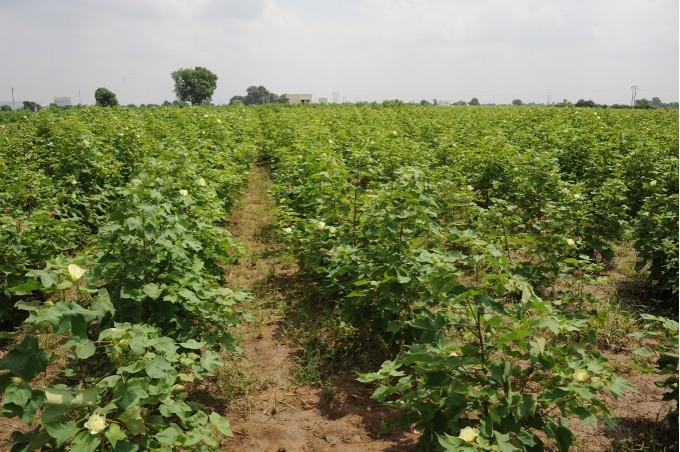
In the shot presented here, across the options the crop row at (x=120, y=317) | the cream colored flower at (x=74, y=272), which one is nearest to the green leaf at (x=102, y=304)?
the crop row at (x=120, y=317)

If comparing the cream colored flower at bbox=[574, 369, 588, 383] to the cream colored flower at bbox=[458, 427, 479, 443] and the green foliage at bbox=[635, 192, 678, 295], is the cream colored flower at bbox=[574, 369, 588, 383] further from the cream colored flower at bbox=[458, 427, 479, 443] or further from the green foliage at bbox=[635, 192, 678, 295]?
the green foliage at bbox=[635, 192, 678, 295]

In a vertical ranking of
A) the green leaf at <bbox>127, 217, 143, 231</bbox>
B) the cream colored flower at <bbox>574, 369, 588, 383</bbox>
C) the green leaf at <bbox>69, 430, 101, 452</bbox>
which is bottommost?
the green leaf at <bbox>69, 430, 101, 452</bbox>

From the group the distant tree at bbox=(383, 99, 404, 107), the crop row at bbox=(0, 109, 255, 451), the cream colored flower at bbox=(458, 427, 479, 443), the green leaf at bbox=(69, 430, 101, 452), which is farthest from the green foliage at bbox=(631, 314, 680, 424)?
the distant tree at bbox=(383, 99, 404, 107)

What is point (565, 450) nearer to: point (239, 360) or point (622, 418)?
point (622, 418)

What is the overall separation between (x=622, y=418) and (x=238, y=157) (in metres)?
6.77

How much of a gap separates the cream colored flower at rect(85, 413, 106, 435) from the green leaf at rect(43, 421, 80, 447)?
0.05 metres

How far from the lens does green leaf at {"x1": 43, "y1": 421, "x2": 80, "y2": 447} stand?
1.73 meters

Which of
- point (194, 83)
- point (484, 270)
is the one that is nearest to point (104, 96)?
point (194, 83)

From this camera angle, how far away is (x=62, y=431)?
1.75m

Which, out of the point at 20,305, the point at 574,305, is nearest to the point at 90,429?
the point at 20,305

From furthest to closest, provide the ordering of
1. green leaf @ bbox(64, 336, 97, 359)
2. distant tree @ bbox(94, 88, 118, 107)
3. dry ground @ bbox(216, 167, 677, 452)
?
distant tree @ bbox(94, 88, 118, 107) → dry ground @ bbox(216, 167, 677, 452) → green leaf @ bbox(64, 336, 97, 359)

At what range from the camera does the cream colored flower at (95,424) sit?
1.78 meters

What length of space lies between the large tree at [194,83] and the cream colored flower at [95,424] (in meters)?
74.2

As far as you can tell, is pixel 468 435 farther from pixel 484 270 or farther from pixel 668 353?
pixel 484 270
